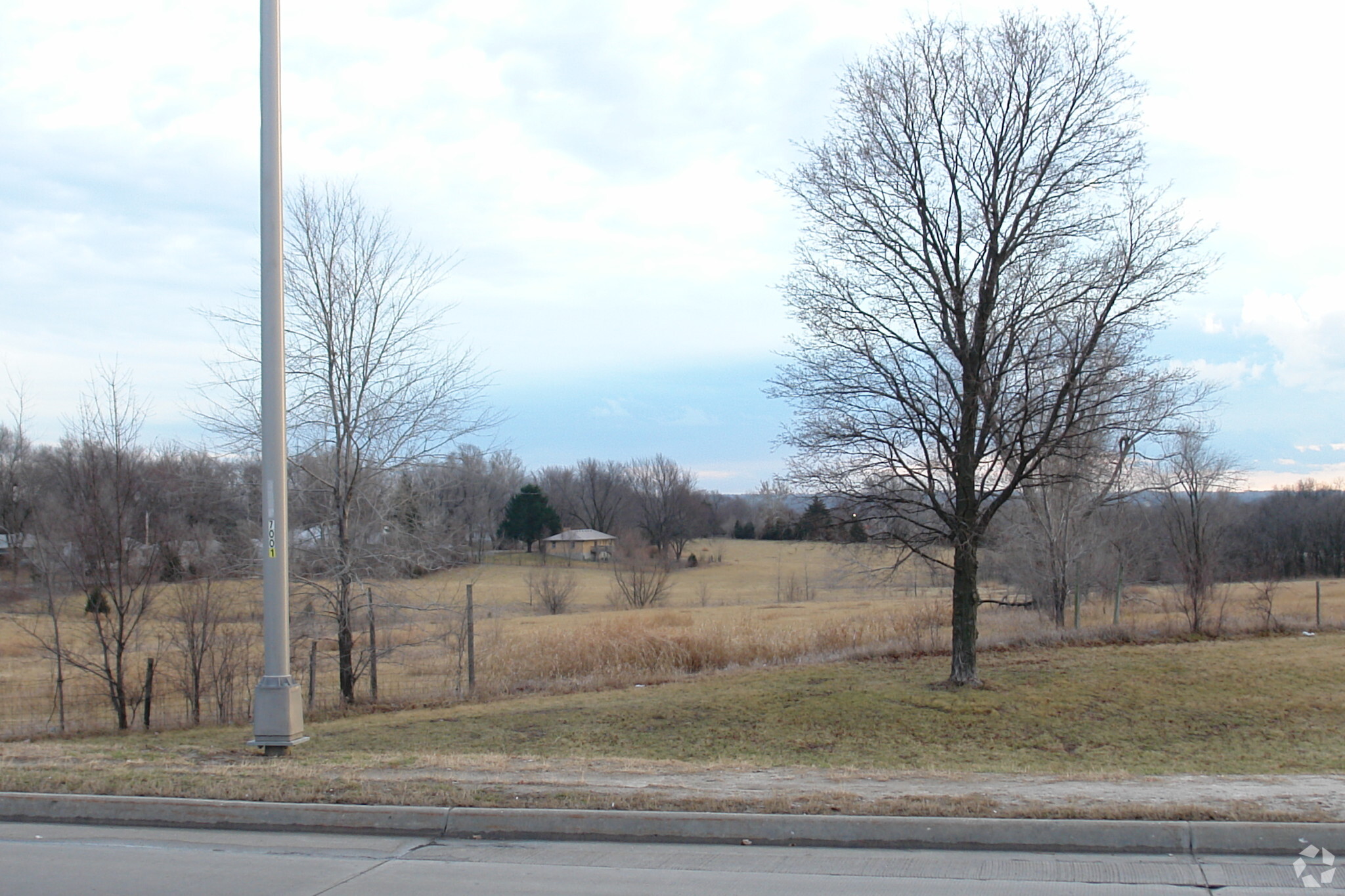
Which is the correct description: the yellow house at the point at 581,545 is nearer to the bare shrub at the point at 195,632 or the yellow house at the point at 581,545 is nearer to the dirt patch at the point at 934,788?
the bare shrub at the point at 195,632

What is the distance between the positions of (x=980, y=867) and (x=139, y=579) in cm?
1825

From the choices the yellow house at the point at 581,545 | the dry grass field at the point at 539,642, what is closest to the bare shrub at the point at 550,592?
the dry grass field at the point at 539,642

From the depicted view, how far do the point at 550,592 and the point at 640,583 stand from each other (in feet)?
15.8

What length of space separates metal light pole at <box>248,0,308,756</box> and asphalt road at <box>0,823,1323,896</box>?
3055mm

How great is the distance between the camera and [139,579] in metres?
19.1

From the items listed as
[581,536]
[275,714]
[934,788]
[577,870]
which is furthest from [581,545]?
[577,870]


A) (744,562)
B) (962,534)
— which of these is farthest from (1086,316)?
(744,562)

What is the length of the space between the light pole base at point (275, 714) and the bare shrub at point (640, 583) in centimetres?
3803

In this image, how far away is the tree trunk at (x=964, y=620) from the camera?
17.0m

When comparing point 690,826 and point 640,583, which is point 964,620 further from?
point 640,583

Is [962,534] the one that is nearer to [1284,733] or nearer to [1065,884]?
[1284,733]

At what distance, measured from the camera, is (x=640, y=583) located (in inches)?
1927

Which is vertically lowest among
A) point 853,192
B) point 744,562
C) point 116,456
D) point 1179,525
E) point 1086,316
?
point 744,562

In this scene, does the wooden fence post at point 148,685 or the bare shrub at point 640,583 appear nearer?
the wooden fence post at point 148,685
